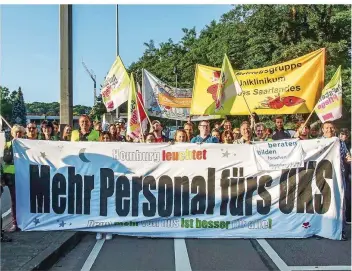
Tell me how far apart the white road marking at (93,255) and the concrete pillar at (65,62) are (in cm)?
285

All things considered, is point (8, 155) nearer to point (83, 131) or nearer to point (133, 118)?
point (83, 131)

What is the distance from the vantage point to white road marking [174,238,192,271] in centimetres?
512

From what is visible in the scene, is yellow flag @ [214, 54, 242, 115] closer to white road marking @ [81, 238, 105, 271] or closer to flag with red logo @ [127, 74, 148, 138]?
flag with red logo @ [127, 74, 148, 138]

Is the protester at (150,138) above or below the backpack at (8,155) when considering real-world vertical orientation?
above

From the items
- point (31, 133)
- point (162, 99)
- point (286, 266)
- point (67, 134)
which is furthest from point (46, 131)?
point (162, 99)

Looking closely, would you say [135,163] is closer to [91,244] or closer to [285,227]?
[91,244]

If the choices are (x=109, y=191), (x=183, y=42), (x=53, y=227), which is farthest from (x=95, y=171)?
(x=183, y=42)

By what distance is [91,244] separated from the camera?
6.20 metres

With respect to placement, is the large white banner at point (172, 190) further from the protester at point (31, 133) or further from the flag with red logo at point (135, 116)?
the flag with red logo at point (135, 116)

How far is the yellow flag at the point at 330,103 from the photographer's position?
770cm

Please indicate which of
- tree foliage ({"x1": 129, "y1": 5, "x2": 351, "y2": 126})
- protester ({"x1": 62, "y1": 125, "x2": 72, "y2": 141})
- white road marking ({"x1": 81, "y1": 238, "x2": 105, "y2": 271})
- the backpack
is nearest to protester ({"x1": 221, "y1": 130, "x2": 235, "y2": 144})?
protester ({"x1": 62, "y1": 125, "x2": 72, "y2": 141})

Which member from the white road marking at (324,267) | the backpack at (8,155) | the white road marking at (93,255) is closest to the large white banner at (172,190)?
the backpack at (8,155)

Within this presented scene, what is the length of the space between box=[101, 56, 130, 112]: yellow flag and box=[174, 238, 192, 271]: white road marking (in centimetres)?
351

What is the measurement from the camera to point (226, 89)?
26.3 ft
